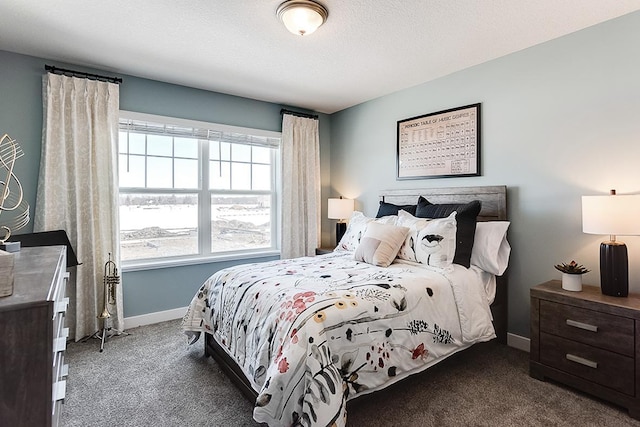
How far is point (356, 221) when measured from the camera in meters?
3.32

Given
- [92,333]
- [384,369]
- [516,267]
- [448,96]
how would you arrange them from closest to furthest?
1. [384,369]
2. [516,267]
3. [92,333]
4. [448,96]

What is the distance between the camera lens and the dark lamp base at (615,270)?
6.66 ft

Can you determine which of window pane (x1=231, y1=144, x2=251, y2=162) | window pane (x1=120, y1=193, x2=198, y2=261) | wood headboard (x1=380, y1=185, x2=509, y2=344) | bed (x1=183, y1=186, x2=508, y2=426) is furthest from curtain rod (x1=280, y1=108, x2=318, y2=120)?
bed (x1=183, y1=186, x2=508, y2=426)

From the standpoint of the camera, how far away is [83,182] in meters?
3.00

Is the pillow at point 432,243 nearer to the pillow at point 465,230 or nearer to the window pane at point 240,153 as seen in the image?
the pillow at point 465,230

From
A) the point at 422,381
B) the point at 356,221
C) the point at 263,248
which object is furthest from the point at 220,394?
the point at 263,248

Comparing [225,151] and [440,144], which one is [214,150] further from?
[440,144]

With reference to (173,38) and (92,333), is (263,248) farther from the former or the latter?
(173,38)

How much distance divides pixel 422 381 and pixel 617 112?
2295mm

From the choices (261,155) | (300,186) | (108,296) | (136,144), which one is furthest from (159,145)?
(300,186)

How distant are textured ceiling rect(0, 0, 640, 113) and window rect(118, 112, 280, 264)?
0.62 m

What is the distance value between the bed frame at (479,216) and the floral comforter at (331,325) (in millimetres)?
138

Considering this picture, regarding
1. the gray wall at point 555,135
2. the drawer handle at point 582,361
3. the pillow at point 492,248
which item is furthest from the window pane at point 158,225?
the drawer handle at point 582,361

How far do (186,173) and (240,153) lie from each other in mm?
699
